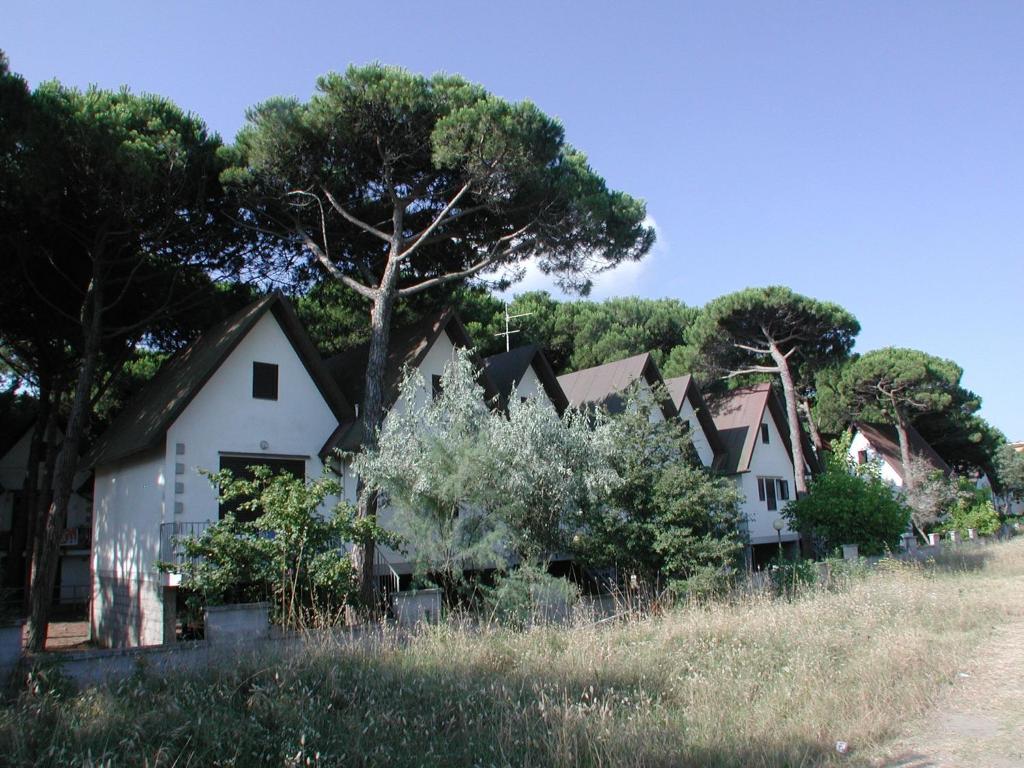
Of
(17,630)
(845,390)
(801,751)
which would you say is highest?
(845,390)

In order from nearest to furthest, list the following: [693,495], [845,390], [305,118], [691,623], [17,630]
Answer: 1. [17,630]
2. [691,623]
3. [693,495]
4. [305,118]
5. [845,390]

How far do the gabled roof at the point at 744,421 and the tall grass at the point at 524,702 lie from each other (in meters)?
20.0

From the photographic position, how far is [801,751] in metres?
5.77

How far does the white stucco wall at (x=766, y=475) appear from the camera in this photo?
29741mm

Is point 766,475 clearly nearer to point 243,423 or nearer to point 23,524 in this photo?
point 243,423

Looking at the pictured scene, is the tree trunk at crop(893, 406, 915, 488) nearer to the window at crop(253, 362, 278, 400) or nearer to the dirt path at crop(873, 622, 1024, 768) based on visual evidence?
the window at crop(253, 362, 278, 400)

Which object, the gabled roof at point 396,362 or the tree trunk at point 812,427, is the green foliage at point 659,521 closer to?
the gabled roof at point 396,362

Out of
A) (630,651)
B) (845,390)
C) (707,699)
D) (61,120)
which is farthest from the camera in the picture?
(845,390)

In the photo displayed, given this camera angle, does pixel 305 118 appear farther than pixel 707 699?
Yes

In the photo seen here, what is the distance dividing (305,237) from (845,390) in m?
30.2

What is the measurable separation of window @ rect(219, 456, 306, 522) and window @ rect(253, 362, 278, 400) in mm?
1428

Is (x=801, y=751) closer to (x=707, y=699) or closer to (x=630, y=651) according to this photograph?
(x=707, y=699)

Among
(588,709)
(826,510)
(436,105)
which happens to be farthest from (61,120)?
(826,510)

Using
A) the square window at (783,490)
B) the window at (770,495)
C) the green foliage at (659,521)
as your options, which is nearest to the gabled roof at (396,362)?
the green foliage at (659,521)
